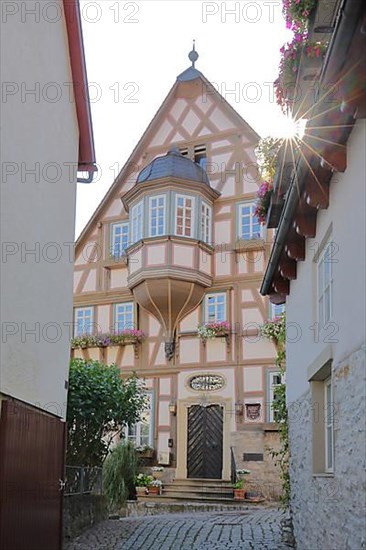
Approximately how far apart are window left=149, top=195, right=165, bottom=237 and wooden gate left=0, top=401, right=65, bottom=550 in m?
10.9

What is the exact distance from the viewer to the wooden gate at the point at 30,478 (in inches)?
288

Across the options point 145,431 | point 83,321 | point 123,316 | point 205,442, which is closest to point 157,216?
point 123,316

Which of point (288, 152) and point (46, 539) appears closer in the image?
point (288, 152)

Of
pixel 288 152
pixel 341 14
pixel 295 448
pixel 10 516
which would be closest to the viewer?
pixel 341 14

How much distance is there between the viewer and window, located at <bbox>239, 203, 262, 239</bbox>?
20469mm

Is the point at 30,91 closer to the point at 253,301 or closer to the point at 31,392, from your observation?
the point at 31,392

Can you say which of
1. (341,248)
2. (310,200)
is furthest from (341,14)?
(310,200)

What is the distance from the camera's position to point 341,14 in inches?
193

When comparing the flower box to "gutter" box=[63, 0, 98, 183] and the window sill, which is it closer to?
the window sill

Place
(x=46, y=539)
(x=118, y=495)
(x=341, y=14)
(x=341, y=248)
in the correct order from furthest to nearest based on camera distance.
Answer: (x=118, y=495) < (x=46, y=539) < (x=341, y=248) < (x=341, y=14)

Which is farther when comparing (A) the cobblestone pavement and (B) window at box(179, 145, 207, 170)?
(B) window at box(179, 145, 207, 170)

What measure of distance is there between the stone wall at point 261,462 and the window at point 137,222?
5994 millimetres

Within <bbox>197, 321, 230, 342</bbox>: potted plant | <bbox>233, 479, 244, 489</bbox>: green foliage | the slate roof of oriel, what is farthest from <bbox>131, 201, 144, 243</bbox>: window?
<bbox>233, 479, 244, 489</bbox>: green foliage

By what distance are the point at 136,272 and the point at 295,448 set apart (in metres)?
11.3
